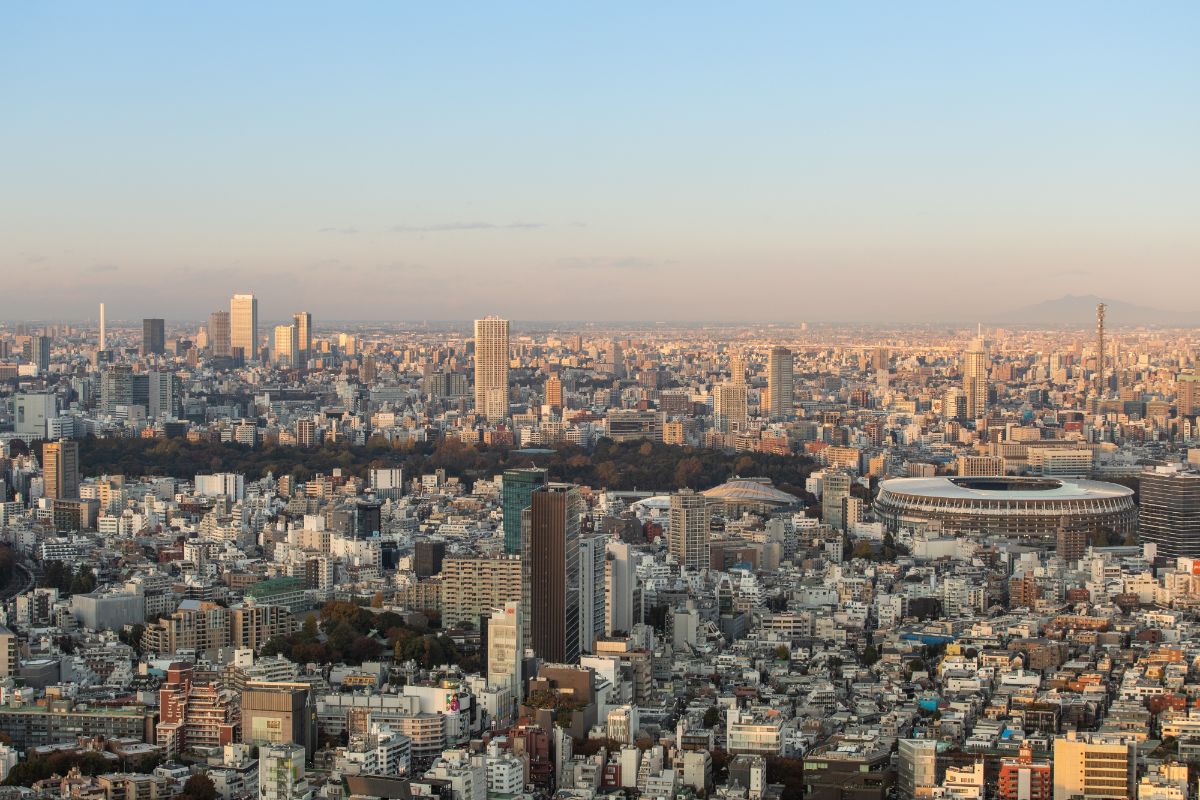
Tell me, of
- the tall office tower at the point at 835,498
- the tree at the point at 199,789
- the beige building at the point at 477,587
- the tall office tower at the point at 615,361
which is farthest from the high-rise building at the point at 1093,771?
the tall office tower at the point at 615,361

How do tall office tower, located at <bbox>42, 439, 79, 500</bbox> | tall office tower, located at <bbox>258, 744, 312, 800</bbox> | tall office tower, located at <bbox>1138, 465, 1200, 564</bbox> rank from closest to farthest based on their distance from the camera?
tall office tower, located at <bbox>258, 744, 312, 800</bbox>
tall office tower, located at <bbox>1138, 465, 1200, 564</bbox>
tall office tower, located at <bbox>42, 439, 79, 500</bbox>

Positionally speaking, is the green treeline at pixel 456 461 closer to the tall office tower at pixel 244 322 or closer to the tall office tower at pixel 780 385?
the tall office tower at pixel 780 385

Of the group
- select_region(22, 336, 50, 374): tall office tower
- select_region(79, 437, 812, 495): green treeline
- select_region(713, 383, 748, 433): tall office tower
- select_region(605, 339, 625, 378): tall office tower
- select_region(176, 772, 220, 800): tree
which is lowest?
select_region(176, 772, 220, 800): tree

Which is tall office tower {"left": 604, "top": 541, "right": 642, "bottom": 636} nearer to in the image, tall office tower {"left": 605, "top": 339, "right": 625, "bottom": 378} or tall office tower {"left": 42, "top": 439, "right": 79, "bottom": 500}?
tall office tower {"left": 42, "top": 439, "right": 79, "bottom": 500}

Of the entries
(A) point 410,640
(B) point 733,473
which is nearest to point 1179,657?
(A) point 410,640

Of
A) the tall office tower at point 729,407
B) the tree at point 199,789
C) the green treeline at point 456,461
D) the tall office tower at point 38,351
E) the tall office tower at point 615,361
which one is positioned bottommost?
the tree at point 199,789

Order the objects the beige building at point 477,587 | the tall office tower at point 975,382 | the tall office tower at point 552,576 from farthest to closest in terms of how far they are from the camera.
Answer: the tall office tower at point 975,382
the beige building at point 477,587
the tall office tower at point 552,576

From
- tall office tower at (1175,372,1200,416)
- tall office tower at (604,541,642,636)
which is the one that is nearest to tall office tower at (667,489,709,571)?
tall office tower at (604,541,642,636)
